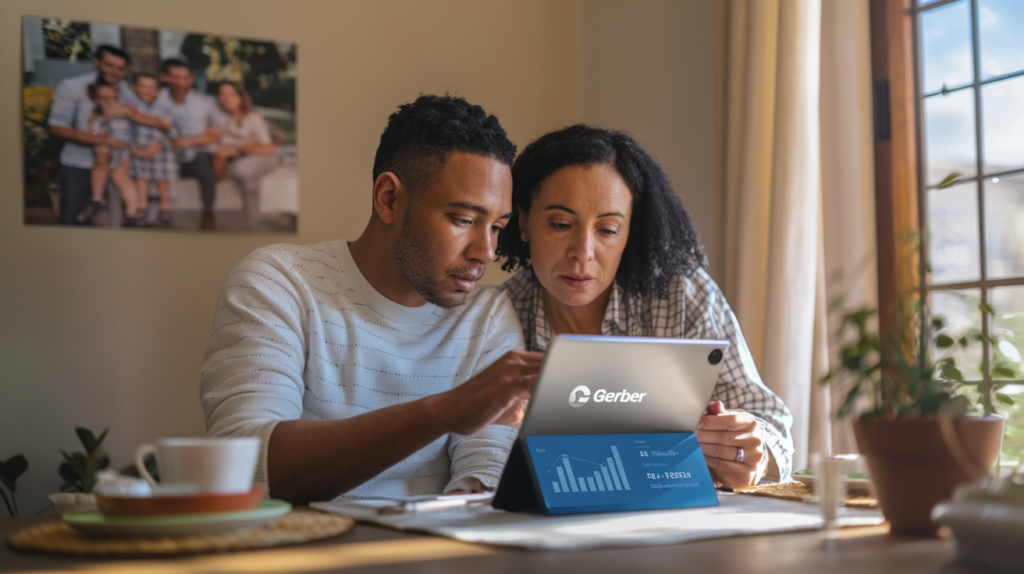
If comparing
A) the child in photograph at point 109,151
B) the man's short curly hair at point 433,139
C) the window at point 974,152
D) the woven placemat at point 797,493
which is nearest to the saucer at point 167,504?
the woven placemat at point 797,493

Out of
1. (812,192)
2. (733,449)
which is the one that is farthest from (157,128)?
(733,449)

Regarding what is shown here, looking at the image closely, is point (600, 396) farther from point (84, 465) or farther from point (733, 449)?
point (84, 465)

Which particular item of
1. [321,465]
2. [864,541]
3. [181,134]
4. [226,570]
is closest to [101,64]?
[181,134]

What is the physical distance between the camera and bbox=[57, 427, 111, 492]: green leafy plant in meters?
2.42

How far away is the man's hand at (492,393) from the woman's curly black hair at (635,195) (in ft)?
2.56

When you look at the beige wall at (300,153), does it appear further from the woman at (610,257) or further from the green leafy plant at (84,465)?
the woman at (610,257)

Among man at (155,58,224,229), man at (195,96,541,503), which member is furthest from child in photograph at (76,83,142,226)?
man at (195,96,541,503)

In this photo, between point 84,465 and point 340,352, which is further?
point 84,465

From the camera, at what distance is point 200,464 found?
77 centimetres

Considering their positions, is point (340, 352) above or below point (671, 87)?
below

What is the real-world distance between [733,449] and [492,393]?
0.50m

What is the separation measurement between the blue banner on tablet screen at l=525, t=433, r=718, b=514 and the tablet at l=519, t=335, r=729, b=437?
18mm

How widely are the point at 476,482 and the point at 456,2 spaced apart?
2.40 meters

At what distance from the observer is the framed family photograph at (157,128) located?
267cm
